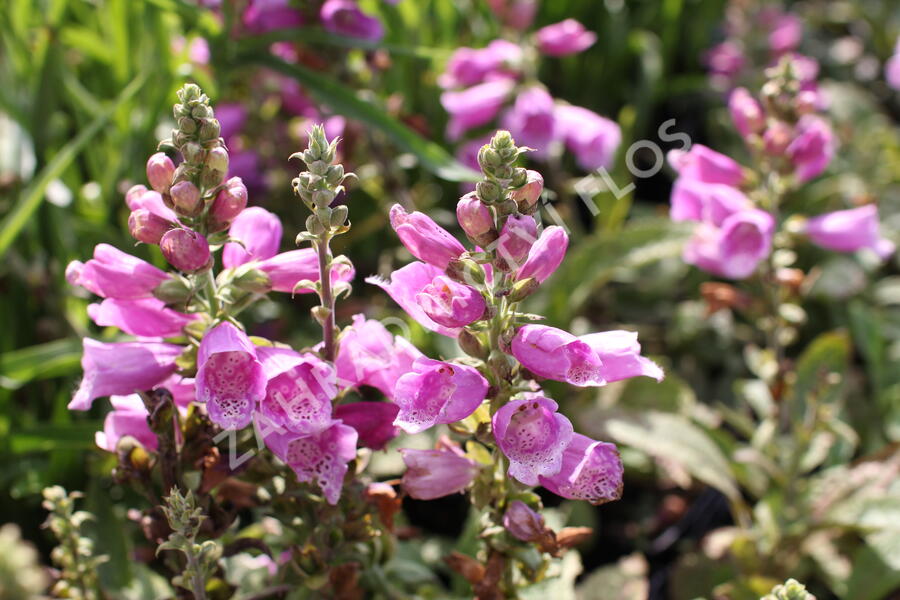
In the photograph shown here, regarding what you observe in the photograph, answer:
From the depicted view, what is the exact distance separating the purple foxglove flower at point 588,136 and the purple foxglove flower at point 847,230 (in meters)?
0.56

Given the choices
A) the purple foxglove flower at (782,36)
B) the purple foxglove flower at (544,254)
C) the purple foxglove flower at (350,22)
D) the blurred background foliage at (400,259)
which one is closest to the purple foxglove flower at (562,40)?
the blurred background foliage at (400,259)

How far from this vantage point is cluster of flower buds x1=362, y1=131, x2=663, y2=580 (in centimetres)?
86

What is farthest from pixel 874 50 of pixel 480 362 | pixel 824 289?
pixel 480 362

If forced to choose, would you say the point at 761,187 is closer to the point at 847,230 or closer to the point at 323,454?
the point at 847,230

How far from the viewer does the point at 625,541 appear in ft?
6.45

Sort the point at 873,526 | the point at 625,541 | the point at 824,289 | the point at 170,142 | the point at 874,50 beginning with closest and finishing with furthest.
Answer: the point at 170,142
the point at 873,526
the point at 625,541
the point at 824,289
the point at 874,50

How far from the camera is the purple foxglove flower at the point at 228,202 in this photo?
A: 92 centimetres

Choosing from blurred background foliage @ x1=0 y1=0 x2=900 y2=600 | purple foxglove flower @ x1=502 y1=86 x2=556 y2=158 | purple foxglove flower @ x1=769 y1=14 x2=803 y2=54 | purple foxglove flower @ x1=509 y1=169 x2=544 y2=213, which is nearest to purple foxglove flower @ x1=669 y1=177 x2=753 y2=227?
blurred background foliage @ x1=0 y1=0 x2=900 y2=600

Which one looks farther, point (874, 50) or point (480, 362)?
point (874, 50)

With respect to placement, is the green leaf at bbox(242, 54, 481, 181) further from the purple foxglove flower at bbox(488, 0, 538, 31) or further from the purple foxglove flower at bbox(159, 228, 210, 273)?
the purple foxglove flower at bbox(159, 228, 210, 273)

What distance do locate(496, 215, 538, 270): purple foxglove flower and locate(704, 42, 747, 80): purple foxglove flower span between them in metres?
2.18

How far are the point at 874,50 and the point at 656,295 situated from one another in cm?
190

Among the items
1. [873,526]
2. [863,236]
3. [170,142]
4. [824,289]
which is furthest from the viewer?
[824,289]

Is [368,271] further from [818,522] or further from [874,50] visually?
[874,50]
